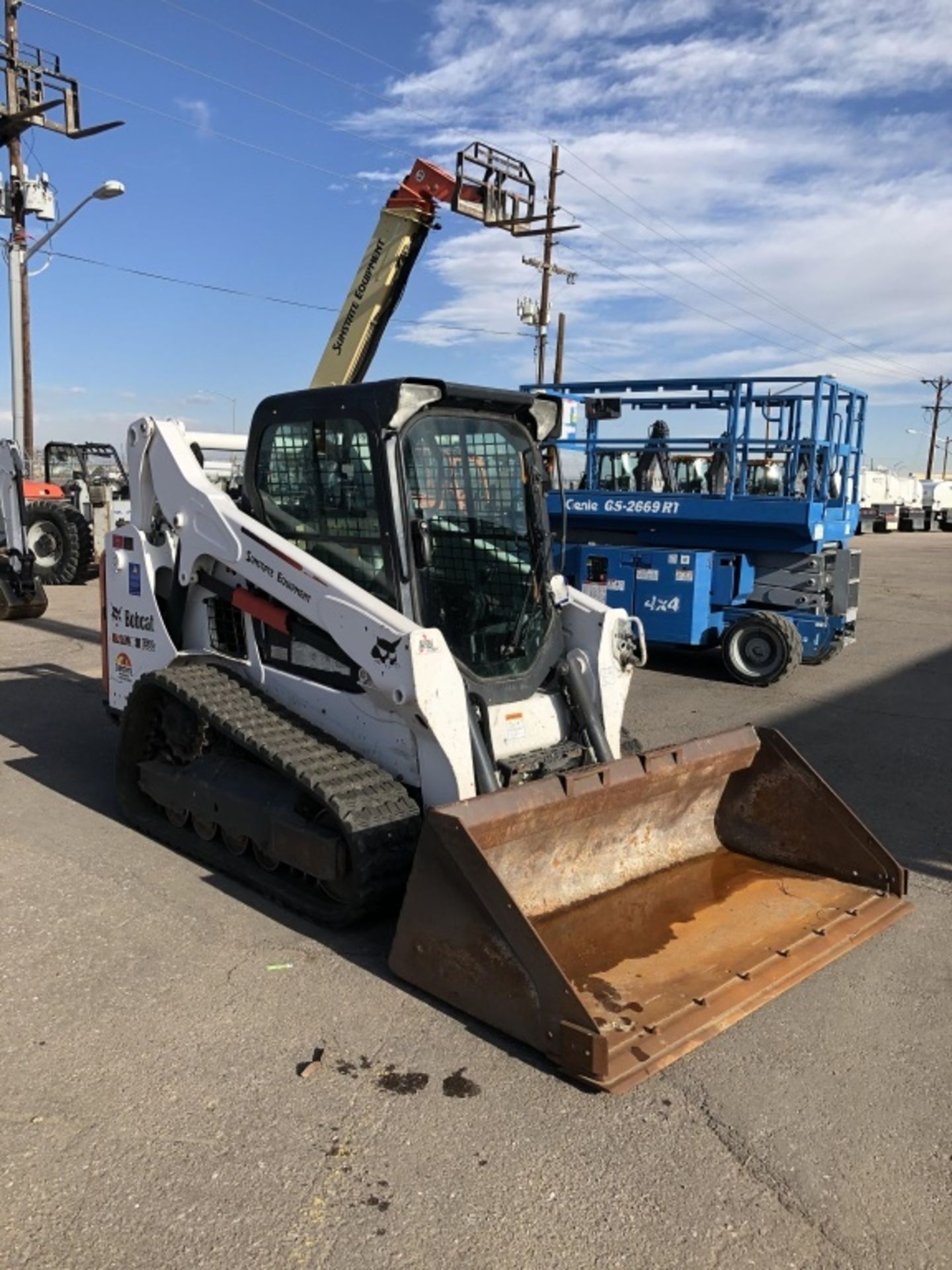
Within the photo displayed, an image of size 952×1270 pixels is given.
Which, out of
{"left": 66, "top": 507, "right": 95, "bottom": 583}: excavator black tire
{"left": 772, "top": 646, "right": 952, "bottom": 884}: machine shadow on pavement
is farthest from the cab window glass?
{"left": 66, "top": 507, "right": 95, "bottom": 583}: excavator black tire

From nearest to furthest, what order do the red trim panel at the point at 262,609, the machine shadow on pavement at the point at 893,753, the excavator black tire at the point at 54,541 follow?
the red trim panel at the point at 262,609, the machine shadow on pavement at the point at 893,753, the excavator black tire at the point at 54,541

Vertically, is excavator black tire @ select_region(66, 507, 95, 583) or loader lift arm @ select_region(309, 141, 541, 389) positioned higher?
loader lift arm @ select_region(309, 141, 541, 389)

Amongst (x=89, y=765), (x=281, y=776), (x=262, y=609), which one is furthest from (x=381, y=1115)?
(x=89, y=765)

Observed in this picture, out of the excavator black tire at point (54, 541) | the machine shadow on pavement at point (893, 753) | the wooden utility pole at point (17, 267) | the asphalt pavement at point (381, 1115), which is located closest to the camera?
the asphalt pavement at point (381, 1115)

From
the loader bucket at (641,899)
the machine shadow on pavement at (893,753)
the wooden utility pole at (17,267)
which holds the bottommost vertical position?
the machine shadow on pavement at (893,753)

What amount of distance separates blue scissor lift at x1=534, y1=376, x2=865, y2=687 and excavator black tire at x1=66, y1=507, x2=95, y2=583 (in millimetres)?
8130

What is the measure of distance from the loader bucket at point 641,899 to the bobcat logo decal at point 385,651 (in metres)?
0.80

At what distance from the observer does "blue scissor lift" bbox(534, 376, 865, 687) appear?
35.0ft

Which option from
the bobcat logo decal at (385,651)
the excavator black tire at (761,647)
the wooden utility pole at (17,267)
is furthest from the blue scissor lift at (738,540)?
the wooden utility pole at (17,267)

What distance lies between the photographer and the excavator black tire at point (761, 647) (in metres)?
10.5

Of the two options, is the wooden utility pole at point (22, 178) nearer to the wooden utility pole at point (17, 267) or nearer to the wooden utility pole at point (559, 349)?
the wooden utility pole at point (17, 267)

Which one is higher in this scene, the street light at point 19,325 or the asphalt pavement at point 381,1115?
the street light at point 19,325

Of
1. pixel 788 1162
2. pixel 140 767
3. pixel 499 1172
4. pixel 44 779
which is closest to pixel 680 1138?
pixel 788 1162

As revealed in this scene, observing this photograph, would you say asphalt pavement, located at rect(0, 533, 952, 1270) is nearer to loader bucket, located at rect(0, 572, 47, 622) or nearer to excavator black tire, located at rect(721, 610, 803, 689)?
excavator black tire, located at rect(721, 610, 803, 689)
